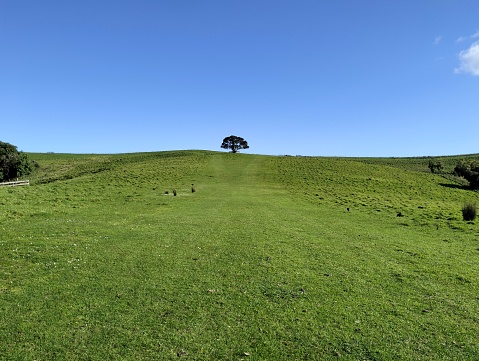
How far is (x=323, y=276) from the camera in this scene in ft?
40.1

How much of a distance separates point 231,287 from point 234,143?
146357mm

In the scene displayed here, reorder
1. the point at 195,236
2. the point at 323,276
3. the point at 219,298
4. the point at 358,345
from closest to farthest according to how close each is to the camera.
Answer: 1. the point at 358,345
2. the point at 219,298
3. the point at 323,276
4. the point at 195,236

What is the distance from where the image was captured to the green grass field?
7.54 metres

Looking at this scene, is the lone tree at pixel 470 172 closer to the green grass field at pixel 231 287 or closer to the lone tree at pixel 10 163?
the green grass field at pixel 231 287

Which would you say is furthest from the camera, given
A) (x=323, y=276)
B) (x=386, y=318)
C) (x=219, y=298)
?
(x=323, y=276)

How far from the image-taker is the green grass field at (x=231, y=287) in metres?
7.54

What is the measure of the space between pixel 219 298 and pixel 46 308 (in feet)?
16.2

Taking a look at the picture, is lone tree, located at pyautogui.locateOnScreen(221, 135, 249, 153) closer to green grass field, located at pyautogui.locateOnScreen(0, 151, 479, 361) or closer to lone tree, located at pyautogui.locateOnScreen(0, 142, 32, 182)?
lone tree, located at pyautogui.locateOnScreen(0, 142, 32, 182)

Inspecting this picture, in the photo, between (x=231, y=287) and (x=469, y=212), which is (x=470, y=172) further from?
(x=231, y=287)

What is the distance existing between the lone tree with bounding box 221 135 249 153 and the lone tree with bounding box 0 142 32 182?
291ft

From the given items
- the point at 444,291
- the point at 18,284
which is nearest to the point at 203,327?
the point at 18,284

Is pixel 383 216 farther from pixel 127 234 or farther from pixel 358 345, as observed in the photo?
pixel 358 345

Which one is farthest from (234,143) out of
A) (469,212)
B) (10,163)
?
(469,212)

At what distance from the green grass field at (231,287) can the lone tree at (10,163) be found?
63574 mm
